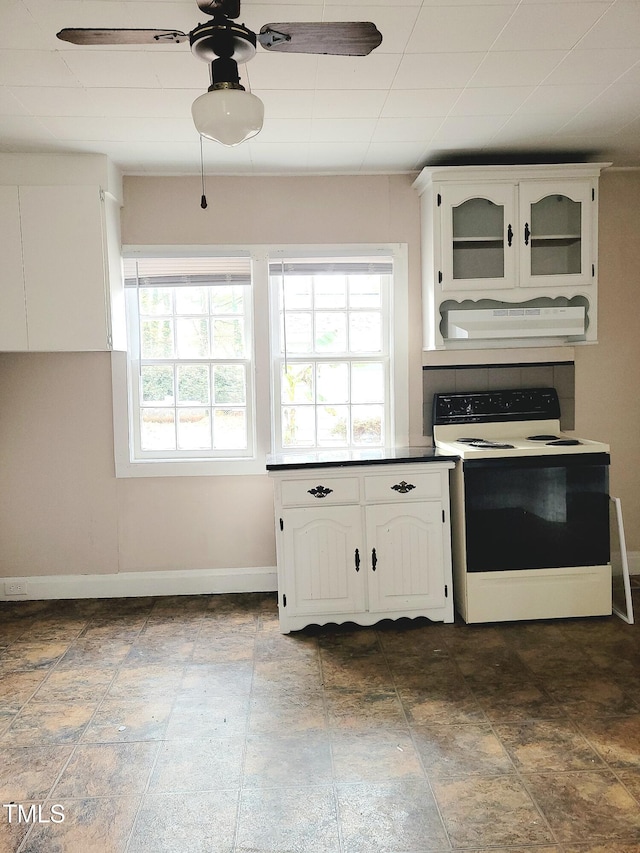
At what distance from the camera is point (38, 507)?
4.50 m

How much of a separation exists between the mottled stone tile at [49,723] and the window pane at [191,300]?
93.8 inches

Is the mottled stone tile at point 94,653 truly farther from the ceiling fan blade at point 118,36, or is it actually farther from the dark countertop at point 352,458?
the ceiling fan blade at point 118,36

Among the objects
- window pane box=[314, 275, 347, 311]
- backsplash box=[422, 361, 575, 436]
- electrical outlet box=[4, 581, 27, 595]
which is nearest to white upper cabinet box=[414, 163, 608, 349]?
backsplash box=[422, 361, 575, 436]

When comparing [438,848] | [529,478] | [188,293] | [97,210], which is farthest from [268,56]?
[438,848]

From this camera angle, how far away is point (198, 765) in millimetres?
2635

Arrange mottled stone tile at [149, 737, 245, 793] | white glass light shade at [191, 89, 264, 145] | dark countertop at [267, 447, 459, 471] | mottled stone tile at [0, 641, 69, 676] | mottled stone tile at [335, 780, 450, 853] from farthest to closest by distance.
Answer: dark countertop at [267, 447, 459, 471]
mottled stone tile at [0, 641, 69, 676]
mottled stone tile at [149, 737, 245, 793]
mottled stone tile at [335, 780, 450, 853]
white glass light shade at [191, 89, 264, 145]

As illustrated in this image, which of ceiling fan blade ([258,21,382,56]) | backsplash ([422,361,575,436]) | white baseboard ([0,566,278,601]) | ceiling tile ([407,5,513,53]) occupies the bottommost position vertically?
white baseboard ([0,566,278,601])

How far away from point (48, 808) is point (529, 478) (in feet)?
8.85

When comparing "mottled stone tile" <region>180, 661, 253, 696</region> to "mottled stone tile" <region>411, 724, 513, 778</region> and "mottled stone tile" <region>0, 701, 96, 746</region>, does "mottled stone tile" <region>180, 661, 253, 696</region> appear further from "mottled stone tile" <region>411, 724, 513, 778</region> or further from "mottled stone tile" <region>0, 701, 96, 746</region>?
"mottled stone tile" <region>411, 724, 513, 778</region>

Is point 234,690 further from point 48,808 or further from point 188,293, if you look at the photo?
point 188,293

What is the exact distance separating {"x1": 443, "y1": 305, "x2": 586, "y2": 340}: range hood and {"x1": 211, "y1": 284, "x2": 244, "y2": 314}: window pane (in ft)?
4.24

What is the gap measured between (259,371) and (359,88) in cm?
188

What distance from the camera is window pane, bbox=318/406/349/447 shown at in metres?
4.61

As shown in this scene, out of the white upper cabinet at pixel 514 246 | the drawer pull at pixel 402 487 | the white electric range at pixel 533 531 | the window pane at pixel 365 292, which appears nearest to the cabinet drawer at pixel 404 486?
the drawer pull at pixel 402 487
